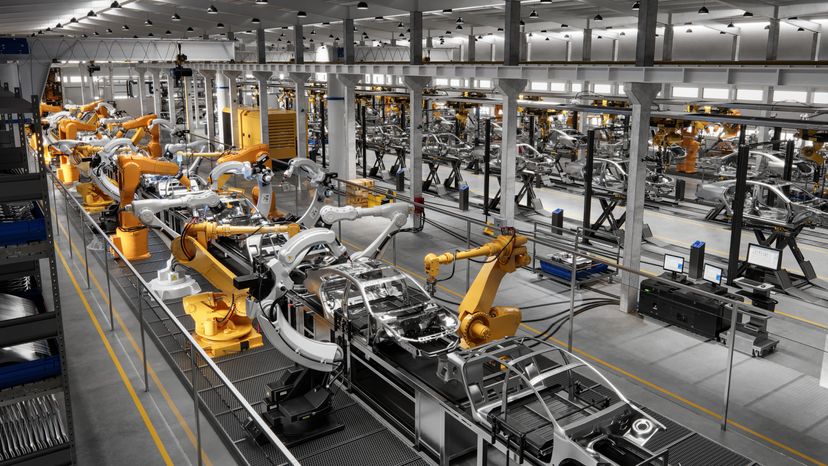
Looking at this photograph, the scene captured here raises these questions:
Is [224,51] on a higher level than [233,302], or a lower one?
higher

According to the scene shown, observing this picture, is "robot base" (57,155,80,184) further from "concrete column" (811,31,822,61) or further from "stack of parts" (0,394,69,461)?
"concrete column" (811,31,822,61)

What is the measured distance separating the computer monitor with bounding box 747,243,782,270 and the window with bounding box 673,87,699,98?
20618 mm

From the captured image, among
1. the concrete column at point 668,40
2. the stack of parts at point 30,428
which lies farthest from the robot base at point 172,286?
the concrete column at point 668,40

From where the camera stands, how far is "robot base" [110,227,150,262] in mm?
14953

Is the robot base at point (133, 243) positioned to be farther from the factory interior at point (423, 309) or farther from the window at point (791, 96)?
the window at point (791, 96)

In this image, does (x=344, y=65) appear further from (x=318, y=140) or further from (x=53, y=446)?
(x=53, y=446)

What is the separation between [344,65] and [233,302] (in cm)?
1189

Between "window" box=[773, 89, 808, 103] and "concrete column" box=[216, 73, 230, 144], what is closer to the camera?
"window" box=[773, 89, 808, 103]

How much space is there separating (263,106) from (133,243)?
13667mm

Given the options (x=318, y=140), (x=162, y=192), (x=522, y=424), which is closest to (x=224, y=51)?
(x=318, y=140)

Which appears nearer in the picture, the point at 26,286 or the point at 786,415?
the point at 26,286

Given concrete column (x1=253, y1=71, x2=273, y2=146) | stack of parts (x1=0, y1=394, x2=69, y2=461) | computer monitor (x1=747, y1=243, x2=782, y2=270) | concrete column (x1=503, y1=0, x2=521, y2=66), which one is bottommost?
computer monitor (x1=747, y1=243, x2=782, y2=270)

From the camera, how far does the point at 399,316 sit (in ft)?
27.9

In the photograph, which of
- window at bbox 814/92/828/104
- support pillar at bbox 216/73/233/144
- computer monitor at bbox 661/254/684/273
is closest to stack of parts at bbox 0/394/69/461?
computer monitor at bbox 661/254/684/273
